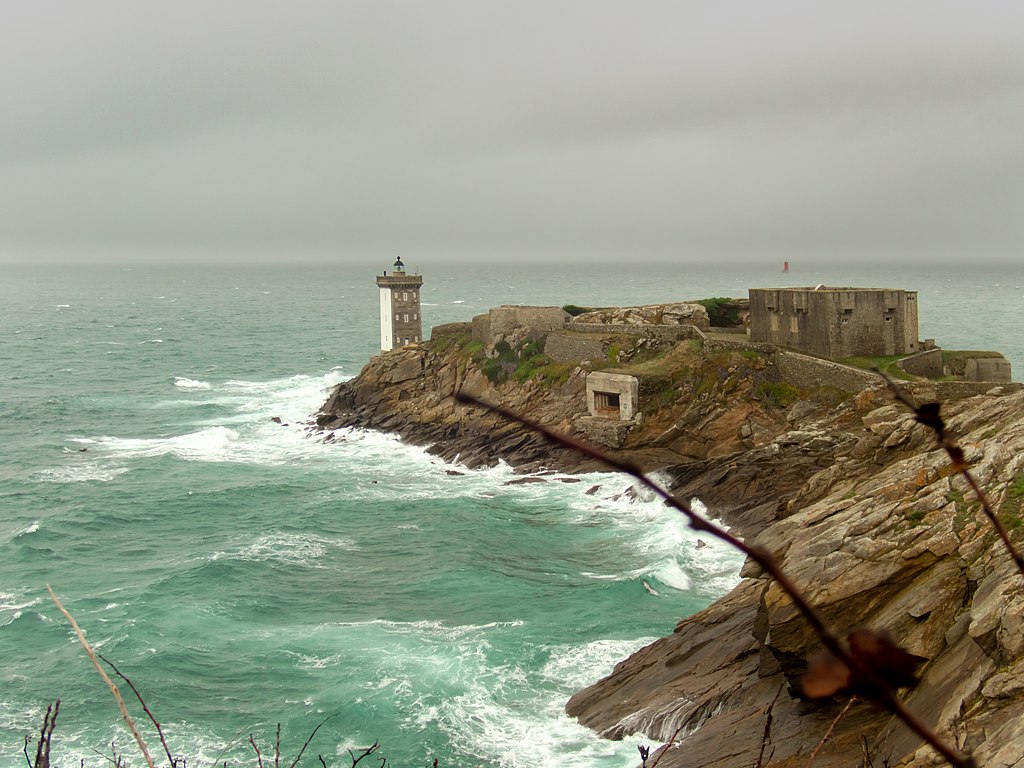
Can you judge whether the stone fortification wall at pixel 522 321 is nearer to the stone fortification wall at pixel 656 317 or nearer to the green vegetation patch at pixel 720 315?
the stone fortification wall at pixel 656 317

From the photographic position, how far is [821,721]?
16.0m

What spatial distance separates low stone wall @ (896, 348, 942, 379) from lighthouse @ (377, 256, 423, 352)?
108ft

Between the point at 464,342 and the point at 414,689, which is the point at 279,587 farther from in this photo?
the point at 464,342

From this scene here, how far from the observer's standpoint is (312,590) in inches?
1192

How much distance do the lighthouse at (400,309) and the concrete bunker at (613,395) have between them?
21.3 metres

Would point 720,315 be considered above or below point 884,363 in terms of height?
above

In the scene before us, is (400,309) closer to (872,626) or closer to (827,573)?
(827,573)

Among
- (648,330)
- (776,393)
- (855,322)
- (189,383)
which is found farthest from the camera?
(189,383)

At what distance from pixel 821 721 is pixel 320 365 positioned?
248 ft

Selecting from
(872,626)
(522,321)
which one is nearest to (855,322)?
(522,321)

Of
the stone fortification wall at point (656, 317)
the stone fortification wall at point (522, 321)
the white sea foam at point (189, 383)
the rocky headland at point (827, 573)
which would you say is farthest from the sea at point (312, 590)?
the white sea foam at point (189, 383)

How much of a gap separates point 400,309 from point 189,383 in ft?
70.9

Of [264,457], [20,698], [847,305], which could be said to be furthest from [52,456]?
[847,305]

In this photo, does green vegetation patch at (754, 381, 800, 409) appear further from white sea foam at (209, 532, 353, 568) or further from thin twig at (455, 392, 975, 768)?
thin twig at (455, 392, 975, 768)
